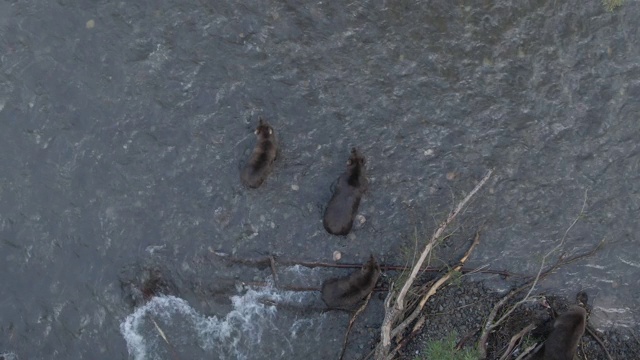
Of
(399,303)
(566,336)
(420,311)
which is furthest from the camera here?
(420,311)

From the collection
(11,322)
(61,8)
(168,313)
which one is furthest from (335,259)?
(61,8)

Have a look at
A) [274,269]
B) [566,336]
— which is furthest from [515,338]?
[274,269]

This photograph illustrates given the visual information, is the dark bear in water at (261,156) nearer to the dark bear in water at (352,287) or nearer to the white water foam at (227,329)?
the white water foam at (227,329)

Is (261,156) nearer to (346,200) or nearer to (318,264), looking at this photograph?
(346,200)

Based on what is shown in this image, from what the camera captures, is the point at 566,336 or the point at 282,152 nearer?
the point at 566,336

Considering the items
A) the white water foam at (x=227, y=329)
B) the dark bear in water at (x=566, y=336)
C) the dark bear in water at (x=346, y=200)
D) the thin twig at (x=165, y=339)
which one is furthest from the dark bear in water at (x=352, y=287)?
the dark bear in water at (x=566, y=336)

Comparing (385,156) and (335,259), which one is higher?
(385,156)

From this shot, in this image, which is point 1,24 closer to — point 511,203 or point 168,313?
point 168,313
